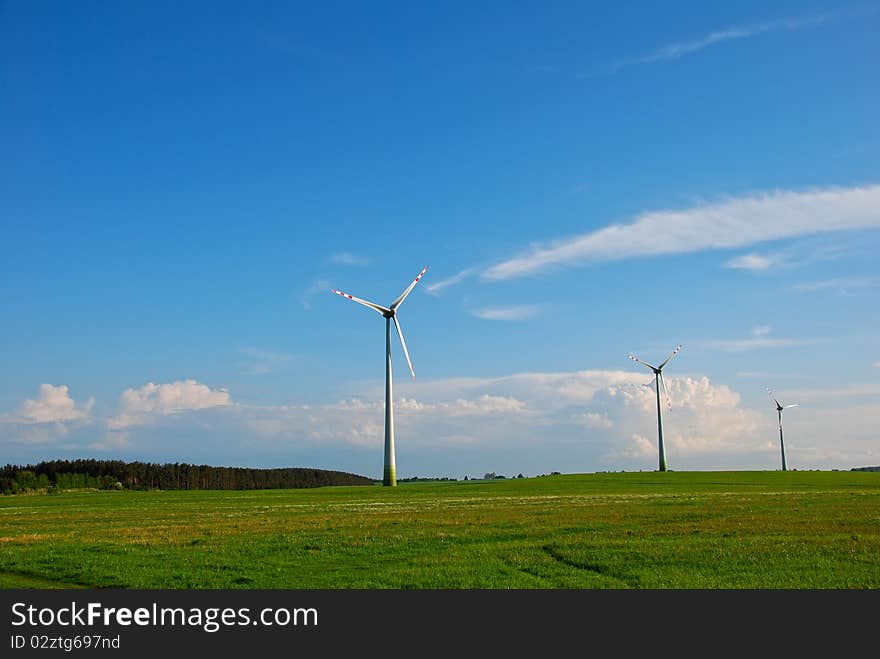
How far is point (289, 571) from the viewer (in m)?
26.0

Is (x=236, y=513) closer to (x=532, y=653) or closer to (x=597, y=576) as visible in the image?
(x=597, y=576)

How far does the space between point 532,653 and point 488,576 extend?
7788mm

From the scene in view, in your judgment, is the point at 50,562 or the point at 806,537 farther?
the point at 806,537

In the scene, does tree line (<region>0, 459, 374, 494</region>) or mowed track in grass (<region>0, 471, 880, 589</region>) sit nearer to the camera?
mowed track in grass (<region>0, 471, 880, 589</region>)

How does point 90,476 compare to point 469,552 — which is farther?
point 90,476

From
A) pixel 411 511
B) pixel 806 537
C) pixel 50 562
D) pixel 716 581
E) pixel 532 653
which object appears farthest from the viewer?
pixel 411 511

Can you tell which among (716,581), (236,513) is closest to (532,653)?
(716,581)

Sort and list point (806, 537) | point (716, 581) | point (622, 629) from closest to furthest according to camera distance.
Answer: point (622, 629) → point (716, 581) → point (806, 537)

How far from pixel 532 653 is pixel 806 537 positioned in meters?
19.9

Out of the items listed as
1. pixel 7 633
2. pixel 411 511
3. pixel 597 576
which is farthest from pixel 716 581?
pixel 411 511

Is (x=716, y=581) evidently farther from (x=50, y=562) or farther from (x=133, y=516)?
(x=133, y=516)

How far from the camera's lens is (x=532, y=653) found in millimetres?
16516

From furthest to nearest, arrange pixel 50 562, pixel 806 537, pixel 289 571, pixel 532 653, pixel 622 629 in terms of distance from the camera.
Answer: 1. pixel 806 537
2. pixel 50 562
3. pixel 289 571
4. pixel 622 629
5. pixel 532 653

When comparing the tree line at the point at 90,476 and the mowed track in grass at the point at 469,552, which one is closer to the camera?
the mowed track in grass at the point at 469,552
